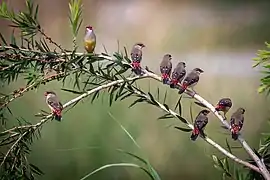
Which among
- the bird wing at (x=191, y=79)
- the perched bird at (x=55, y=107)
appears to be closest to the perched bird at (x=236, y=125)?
the bird wing at (x=191, y=79)

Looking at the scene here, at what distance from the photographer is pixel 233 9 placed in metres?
0.82

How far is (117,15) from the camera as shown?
857 millimetres

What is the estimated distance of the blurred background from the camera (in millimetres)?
823

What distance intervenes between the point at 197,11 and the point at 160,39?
0.09 metres

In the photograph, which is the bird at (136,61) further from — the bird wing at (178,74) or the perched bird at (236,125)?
the perched bird at (236,125)

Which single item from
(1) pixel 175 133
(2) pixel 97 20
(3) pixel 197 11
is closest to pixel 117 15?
(2) pixel 97 20

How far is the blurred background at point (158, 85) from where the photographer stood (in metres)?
0.82

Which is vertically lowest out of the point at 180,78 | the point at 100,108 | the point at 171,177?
the point at 171,177

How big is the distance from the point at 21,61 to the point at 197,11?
40cm

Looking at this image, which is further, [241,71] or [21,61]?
[241,71]

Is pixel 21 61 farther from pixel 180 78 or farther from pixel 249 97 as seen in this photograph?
pixel 249 97

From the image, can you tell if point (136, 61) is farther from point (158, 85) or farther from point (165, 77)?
point (158, 85)

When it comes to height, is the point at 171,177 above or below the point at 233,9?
below

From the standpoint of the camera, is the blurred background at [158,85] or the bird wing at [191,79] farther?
the blurred background at [158,85]
